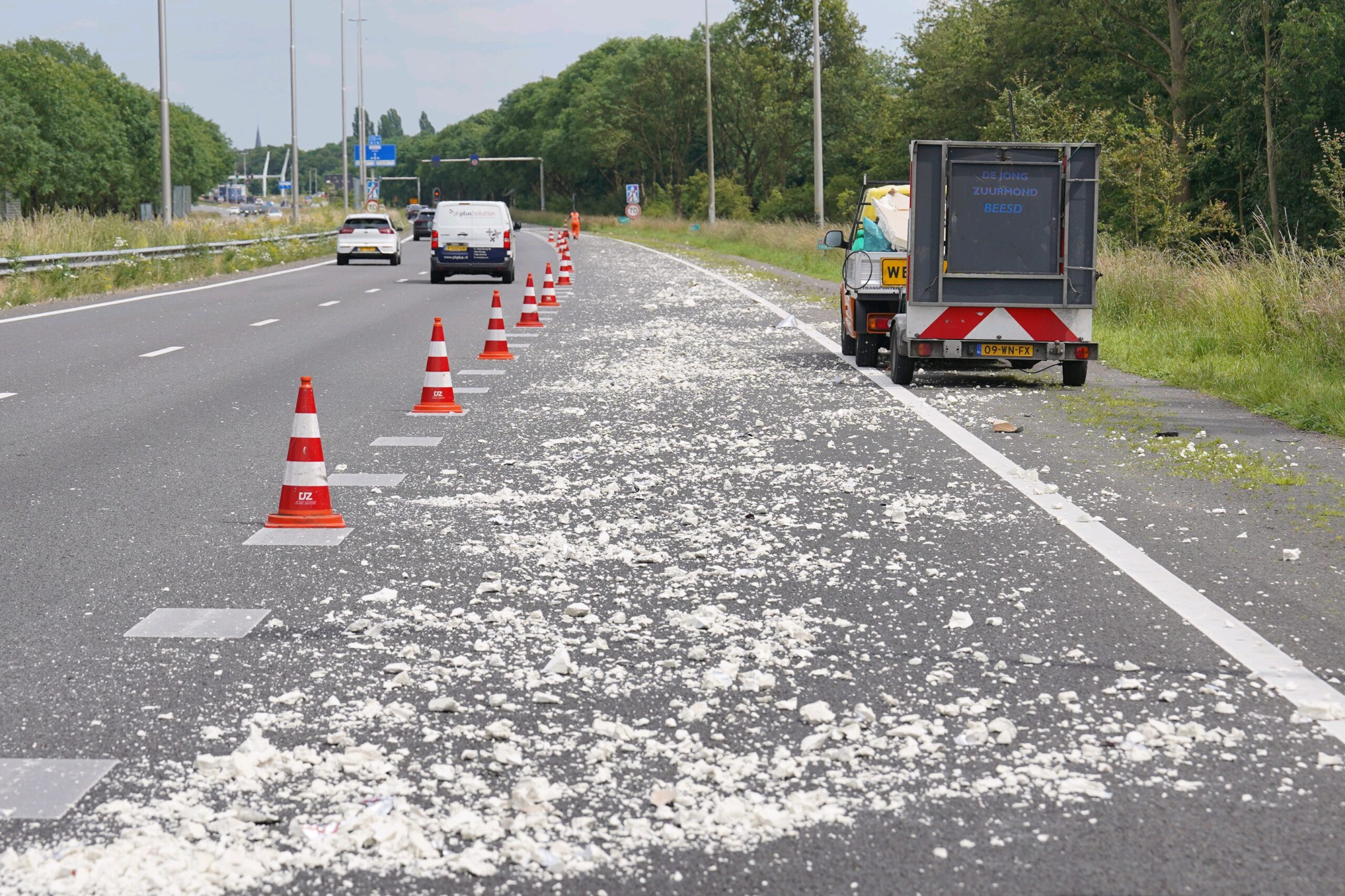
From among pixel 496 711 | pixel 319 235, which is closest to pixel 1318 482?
pixel 496 711

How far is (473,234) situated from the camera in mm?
37250

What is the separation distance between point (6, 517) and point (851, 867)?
588 cm

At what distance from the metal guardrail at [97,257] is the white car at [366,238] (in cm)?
395

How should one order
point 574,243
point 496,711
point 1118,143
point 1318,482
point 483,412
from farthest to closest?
point 574,243
point 1118,143
point 483,412
point 1318,482
point 496,711

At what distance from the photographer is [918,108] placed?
66188mm

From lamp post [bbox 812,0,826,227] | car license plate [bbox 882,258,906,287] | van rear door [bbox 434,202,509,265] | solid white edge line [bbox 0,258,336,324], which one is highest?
lamp post [bbox 812,0,826,227]

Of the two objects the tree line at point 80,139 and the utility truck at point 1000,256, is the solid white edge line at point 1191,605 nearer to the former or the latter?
the utility truck at point 1000,256

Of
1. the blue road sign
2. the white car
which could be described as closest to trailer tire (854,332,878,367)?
the white car

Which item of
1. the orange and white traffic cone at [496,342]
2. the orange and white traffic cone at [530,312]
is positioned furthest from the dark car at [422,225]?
the orange and white traffic cone at [496,342]

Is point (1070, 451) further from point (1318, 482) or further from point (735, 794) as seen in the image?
point (735, 794)

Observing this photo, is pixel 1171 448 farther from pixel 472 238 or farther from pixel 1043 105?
pixel 1043 105

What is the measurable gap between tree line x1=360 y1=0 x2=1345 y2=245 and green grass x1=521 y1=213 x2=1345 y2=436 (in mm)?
1403

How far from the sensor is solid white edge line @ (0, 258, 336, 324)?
2458 centimetres

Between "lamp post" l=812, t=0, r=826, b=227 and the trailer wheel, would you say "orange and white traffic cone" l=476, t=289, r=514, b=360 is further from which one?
"lamp post" l=812, t=0, r=826, b=227
